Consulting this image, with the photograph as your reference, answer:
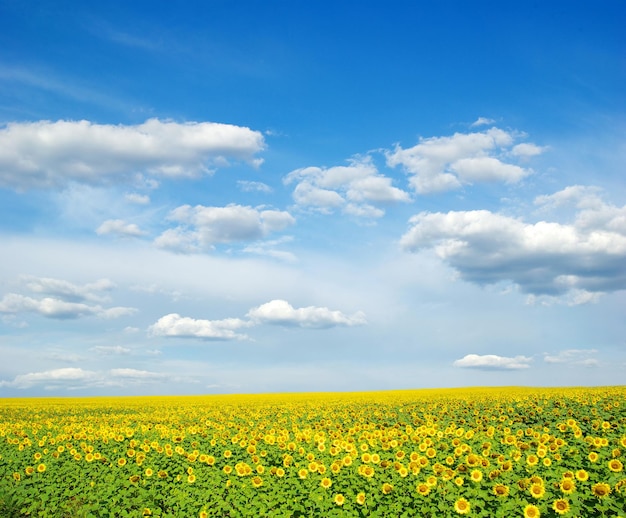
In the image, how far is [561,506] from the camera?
870cm

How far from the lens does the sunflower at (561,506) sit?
8633 mm

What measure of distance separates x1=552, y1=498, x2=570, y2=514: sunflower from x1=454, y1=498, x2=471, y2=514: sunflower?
139cm

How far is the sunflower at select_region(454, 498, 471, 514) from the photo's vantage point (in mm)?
9188

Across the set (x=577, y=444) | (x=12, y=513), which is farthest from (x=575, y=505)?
(x=12, y=513)

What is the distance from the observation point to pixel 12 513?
12227 mm

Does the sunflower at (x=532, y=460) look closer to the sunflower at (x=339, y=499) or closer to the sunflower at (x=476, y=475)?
the sunflower at (x=476, y=475)

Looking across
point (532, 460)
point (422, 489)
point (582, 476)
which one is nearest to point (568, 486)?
point (582, 476)

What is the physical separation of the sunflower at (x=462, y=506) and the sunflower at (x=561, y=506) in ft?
4.55

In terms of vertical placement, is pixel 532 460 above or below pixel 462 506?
above

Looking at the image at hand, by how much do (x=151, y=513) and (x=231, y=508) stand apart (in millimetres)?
1931

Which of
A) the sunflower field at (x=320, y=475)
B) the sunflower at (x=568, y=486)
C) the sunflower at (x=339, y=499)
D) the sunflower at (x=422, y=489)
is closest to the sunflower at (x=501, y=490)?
the sunflower field at (x=320, y=475)

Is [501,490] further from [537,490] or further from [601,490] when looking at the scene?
[601,490]

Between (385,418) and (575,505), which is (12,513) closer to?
(575,505)

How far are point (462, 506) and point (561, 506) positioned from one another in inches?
62.8
